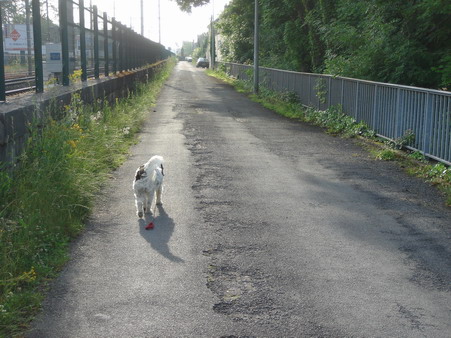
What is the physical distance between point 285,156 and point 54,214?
619 cm

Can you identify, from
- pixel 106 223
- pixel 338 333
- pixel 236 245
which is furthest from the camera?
pixel 106 223

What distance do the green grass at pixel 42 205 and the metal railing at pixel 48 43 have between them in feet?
2.98

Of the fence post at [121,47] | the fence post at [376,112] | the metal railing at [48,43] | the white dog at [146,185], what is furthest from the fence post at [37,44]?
the fence post at [121,47]

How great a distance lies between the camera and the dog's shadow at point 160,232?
581 centimetres

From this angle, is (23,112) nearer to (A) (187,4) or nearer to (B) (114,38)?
(B) (114,38)

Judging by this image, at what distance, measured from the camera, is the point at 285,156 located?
11.7 m

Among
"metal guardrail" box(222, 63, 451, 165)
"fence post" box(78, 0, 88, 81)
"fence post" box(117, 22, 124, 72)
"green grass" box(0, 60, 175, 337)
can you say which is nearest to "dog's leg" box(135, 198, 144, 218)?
"green grass" box(0, 60, 175, 337)

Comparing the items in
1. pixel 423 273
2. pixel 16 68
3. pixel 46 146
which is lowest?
pixel 423 273

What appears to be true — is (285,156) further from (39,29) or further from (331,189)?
(39,29)

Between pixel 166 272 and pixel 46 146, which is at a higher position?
→ pixel 46 146

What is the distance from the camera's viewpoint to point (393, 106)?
12531mm

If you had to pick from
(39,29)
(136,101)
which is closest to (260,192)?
(39,29)

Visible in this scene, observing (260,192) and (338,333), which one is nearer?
(338,333)

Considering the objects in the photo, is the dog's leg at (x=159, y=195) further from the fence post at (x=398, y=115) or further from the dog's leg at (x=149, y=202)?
the fence post at (x=398, y=115)
